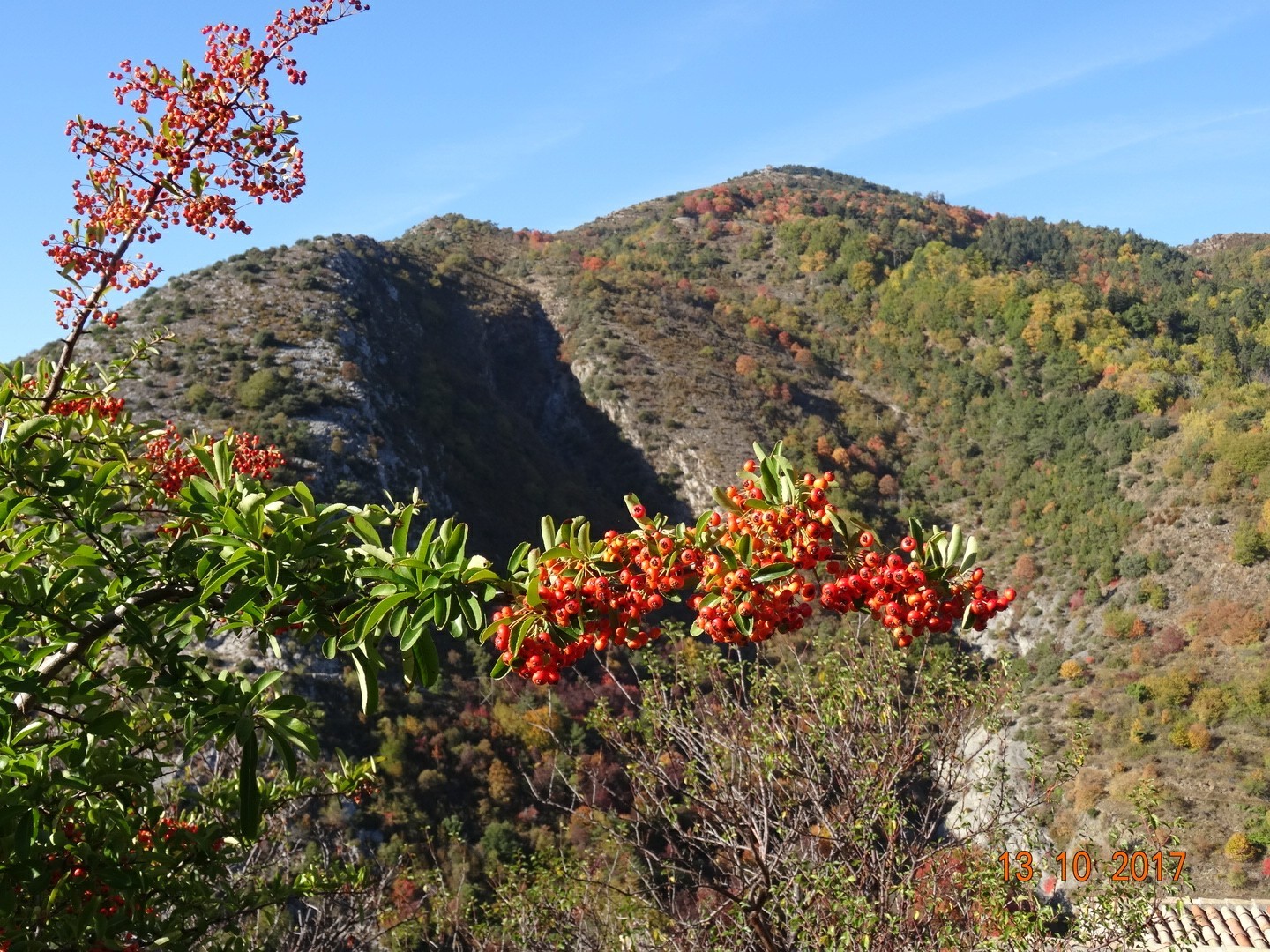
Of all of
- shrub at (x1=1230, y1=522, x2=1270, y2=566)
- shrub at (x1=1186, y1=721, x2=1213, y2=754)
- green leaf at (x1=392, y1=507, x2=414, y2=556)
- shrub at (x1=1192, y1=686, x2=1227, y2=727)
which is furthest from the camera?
shrub at (x1=1230, y1=522, x2=1270, y2=566)

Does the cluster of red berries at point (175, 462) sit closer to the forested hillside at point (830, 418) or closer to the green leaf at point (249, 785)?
the green leaf at point (249, 785)

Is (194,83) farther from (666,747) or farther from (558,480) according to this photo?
(558,480)

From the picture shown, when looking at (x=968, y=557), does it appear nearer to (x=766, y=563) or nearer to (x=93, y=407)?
(x=766, y=563)

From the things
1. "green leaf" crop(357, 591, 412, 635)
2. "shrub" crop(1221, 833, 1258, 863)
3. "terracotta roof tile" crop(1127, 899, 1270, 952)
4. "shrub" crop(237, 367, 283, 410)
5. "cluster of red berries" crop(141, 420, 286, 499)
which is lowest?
"shrub" crop(1221, 833, 1258, 863)

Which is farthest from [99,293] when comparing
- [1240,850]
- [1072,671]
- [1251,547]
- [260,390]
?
[1251,547]

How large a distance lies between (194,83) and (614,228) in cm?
6561

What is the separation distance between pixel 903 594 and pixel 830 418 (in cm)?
4062

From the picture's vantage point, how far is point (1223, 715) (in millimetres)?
22547

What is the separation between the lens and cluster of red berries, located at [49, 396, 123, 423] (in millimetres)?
3838

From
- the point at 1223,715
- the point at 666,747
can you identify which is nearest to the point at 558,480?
the point at 1223,715

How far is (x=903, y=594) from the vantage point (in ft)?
8.11

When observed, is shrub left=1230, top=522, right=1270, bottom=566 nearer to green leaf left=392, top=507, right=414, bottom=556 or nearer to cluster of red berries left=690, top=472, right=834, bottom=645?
cluster of red berries left=690, top=472, right=834, bottom=645

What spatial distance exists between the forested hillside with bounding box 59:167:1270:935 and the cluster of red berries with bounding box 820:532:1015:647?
10.9m

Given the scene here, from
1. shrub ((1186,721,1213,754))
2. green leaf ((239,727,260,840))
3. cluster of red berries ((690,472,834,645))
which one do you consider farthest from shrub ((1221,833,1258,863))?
green leaf ((239,727,260,840))
